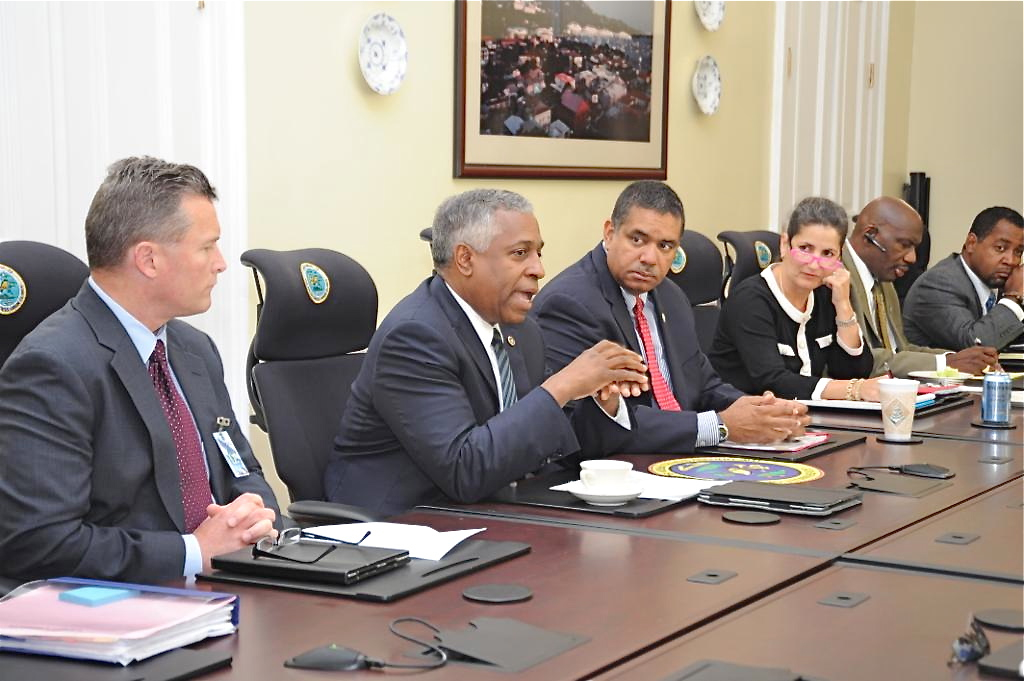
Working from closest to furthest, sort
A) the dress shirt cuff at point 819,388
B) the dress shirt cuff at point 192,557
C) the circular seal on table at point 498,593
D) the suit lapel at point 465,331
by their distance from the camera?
1. the circular seal on table at point 498,593
2. the dress shirt cuff at point 192,557
3. the suit lapel at point 465,331
4. the dress shirt cuff at point 819,388

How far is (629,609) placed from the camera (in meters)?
1.87

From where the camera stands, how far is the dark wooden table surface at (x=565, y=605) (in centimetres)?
165

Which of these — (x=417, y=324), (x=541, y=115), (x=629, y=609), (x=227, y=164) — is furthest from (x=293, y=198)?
(x=629, y=609)

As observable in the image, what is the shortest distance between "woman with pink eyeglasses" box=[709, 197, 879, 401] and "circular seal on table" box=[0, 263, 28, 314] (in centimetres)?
242

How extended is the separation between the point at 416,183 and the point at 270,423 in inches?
81.6

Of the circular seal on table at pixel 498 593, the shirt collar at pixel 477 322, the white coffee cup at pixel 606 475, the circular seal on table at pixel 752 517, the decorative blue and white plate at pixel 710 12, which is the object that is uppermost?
the decorative blue and white plate at pixel 710 12

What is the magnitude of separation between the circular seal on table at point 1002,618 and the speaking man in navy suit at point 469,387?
42.9 inches

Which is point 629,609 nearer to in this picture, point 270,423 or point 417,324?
point 417,324

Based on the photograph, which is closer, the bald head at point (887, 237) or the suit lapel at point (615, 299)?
the suit lapel at point (615, 299)

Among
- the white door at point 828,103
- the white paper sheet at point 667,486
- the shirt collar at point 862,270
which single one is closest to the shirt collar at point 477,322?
the white paper sheet at point 667,486

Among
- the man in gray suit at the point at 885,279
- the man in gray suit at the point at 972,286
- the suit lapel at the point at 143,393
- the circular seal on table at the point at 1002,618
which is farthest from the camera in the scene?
the man in gray suit at the point at 972,286

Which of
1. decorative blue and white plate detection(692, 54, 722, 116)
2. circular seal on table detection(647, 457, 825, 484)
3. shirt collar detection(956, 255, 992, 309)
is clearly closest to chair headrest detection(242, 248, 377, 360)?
circular seal on table detection(647, 457, 825, 484)

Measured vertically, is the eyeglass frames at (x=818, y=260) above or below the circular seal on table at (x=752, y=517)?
above

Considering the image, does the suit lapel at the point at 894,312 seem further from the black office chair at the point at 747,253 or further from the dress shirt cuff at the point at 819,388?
the dress shirt cuff at the point at 819,388
